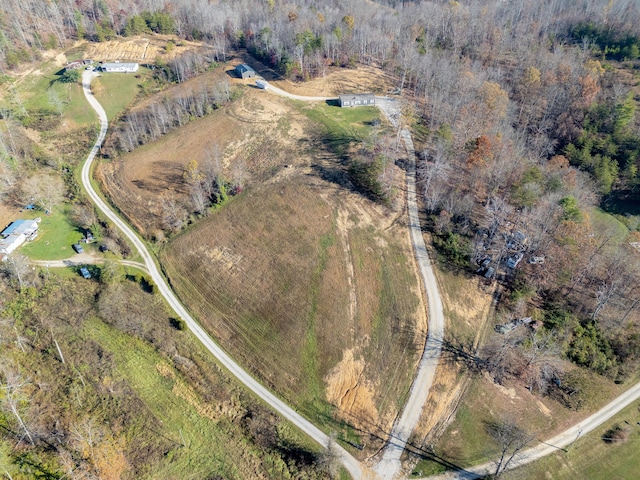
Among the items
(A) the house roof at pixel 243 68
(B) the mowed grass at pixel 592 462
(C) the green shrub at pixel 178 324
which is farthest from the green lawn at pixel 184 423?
(A) the house roof at pixel 243 68

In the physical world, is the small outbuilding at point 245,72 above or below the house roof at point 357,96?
above

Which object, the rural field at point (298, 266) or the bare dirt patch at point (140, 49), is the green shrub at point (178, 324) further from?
the bare dirt patch at point (140, 49)

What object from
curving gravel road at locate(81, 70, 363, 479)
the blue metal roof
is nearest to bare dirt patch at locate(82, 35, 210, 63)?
curving gravel road at locate(81, 70, 363, 479)

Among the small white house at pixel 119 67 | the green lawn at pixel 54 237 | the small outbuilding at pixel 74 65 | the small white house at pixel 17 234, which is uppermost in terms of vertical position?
the small outbuilding at pixel 74 65

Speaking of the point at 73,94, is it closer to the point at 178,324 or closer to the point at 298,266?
the point at 178,324


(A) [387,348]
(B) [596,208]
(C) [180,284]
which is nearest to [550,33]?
(B) [596,208]

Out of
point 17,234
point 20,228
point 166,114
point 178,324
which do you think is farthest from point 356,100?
point 17,234

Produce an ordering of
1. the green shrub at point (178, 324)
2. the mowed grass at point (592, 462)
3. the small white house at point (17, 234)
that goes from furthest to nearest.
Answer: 1. the small white house at point (17, 234)
2. the green shrub at point (178, 324)
3. the mowed grass at point (592, 462)
